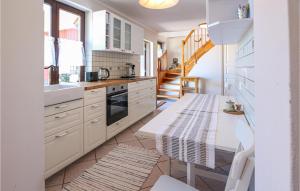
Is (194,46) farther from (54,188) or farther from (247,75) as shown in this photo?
(54,188)

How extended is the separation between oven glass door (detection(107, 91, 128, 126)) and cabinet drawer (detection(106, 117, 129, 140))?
3.0 inches

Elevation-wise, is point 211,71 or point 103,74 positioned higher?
point 211,71

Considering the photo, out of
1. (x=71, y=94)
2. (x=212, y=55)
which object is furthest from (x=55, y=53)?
(x=212, y=55)

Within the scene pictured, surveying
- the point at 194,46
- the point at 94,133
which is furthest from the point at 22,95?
the point at 194,46

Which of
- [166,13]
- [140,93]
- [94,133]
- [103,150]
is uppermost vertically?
[166,13]

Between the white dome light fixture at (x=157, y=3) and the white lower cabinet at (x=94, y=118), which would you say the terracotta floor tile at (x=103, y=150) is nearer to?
the white lower cabinet at (x=94, y=118)

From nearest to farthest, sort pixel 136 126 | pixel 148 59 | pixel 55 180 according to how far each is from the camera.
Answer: pixel 55 180, pixel 136 126, pixel 148 59

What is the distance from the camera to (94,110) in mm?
2463

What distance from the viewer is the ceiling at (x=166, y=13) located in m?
3.53

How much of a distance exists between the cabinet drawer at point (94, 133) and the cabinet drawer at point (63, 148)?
9cm

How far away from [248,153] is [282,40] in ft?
1.52

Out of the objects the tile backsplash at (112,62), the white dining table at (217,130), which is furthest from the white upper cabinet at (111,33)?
the white dining table at (217,130)

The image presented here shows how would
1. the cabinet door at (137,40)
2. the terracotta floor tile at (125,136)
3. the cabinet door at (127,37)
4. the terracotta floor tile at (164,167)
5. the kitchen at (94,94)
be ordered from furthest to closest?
the cabinet door at (137,40) < the cabinet door at (127,37) < the terracotta floor tile at (125,136) < the terracotta floor tile at (164,167) < the kitchen at (94,94)

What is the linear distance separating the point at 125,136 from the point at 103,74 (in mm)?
1306
